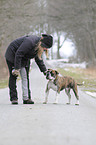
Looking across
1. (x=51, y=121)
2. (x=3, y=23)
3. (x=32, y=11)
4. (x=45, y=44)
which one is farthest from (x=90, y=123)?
(x=32, y=11)

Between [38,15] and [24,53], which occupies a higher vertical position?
[38,15]

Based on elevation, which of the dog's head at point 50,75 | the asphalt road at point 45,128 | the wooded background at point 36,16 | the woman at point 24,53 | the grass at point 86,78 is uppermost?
the wooded background at point 36,16

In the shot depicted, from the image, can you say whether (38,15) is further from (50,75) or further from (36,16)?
(50,75)

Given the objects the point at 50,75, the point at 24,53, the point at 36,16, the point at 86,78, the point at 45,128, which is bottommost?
the point at 86,78

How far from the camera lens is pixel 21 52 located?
25.5 feet

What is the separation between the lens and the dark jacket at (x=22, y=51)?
771 cm

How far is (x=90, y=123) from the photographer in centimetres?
555

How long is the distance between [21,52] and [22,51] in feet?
0.14

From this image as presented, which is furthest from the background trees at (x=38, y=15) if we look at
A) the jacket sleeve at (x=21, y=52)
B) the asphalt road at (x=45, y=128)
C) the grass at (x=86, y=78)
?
the asphalt road at (x=45, y=128)

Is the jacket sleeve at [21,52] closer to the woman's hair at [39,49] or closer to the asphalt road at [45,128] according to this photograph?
the woman's hair at [39,49]

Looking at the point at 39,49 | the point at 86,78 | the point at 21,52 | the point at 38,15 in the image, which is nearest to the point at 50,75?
the point at 39,49

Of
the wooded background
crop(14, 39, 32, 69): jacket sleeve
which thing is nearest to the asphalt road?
crop(14, 39, 32, 69): jacket sleeve

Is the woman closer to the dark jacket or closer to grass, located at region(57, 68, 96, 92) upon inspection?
the dark jacket

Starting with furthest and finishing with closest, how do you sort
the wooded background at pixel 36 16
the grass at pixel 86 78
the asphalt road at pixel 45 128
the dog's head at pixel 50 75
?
the wooded background at pixel 36 16 < the grass at pixel 86 78 < the dog's head at pixel 50 75 < the asphalt road at pixel 45 128
